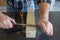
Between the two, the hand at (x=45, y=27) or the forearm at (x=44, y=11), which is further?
the forearm at (x=44, y=11)

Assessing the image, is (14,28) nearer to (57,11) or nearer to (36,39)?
(36,39)

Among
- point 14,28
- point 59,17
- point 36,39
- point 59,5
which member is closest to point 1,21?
point 14,28

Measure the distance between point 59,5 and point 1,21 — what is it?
0.51 m

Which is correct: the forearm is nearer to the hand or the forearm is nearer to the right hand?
the hand

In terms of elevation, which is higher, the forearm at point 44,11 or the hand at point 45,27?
the forearm at point 44,11

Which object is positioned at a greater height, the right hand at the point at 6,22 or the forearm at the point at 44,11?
the forearm at the point at 44,11

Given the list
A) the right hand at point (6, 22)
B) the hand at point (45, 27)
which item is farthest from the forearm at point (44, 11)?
the right hand at point (6, 22)

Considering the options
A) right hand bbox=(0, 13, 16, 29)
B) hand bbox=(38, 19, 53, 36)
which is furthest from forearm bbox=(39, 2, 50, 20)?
right hand bbox=(0, 13, 16, 29)

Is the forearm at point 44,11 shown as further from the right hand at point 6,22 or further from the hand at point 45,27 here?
the right hand at point 6,22

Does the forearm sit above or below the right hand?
above

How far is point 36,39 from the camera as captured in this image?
688mm

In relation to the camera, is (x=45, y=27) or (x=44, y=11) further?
(x=44, y=11)

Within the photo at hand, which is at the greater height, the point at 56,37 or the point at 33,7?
the point at 33,7

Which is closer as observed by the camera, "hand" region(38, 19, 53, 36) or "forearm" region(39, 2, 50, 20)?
"hand" region(38, 19, 53, 36)
